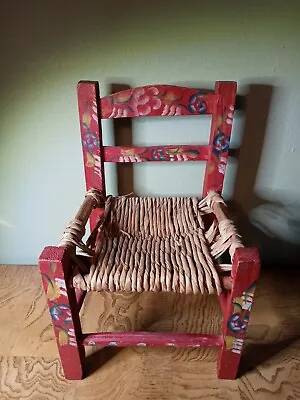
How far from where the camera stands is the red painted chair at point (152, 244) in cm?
69

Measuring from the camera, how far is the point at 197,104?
2.72 feet

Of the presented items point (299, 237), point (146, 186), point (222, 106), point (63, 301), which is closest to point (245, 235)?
point (299, 237)

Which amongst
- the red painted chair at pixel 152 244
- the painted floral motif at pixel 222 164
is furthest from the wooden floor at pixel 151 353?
the painted floral motif at pixel 222 164

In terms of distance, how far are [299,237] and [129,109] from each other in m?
0.63

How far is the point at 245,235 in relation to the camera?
43.4 inches

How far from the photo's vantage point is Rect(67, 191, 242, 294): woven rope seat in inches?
27.0

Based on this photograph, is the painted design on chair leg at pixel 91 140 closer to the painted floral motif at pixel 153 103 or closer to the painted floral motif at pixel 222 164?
the painted floral motif at pixel 153 103

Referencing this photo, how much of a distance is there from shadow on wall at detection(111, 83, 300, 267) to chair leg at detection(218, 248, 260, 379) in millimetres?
299

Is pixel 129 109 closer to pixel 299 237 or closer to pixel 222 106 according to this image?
pixel 222 106

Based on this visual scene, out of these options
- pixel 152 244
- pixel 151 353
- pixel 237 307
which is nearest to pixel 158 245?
pixel 152 244

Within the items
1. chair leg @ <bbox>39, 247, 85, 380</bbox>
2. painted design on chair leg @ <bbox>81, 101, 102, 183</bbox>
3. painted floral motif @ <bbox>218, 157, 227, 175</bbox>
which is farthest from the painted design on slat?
painted floral motif @ <bbox>218, 157, 227, 175</bbox>

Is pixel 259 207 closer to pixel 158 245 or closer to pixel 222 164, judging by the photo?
pixel 222 164

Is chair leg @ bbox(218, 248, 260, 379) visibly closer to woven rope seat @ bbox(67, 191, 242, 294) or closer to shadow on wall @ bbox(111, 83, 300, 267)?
woven rope seat @ bbox(67, 191, 242, 294)

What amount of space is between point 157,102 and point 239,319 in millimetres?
467
